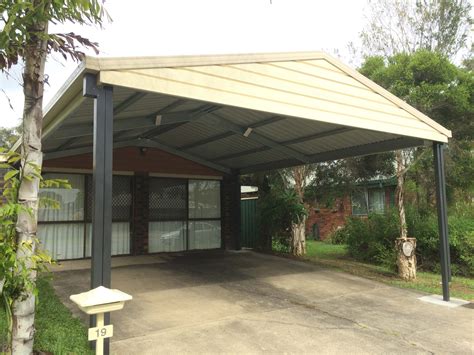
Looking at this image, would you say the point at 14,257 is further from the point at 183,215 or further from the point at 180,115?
the point at 183,215

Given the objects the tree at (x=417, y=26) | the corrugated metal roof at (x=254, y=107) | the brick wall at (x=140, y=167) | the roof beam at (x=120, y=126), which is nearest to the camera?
the corrugated metal roof at (x=254, y=107)

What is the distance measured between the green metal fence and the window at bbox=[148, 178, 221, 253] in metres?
1.44

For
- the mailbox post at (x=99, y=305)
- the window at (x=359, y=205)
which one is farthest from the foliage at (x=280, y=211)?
the mailbox post at (x=99, y=305)

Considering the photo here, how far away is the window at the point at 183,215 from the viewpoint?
1097 centimetres

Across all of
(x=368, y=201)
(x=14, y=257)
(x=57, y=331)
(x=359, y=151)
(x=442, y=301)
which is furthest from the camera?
(x=368, y=201)

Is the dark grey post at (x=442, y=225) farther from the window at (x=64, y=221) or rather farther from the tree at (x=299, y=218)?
the window at (x=64, y=221)

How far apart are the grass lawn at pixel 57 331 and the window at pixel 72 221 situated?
13.3 feet

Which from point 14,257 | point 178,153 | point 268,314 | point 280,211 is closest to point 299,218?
point 280,211

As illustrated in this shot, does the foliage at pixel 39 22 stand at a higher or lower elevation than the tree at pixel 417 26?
lower

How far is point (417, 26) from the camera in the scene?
37.9 ft

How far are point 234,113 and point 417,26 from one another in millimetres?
7617

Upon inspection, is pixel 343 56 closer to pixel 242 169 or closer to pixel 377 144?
pixel 242 169

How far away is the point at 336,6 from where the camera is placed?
6.77 m

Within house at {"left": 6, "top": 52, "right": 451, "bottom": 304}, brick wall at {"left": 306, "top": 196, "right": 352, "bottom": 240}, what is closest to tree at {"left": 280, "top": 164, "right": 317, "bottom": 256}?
house at {"left": 6, "top": 52, "right": 451, "bottom": 304}
